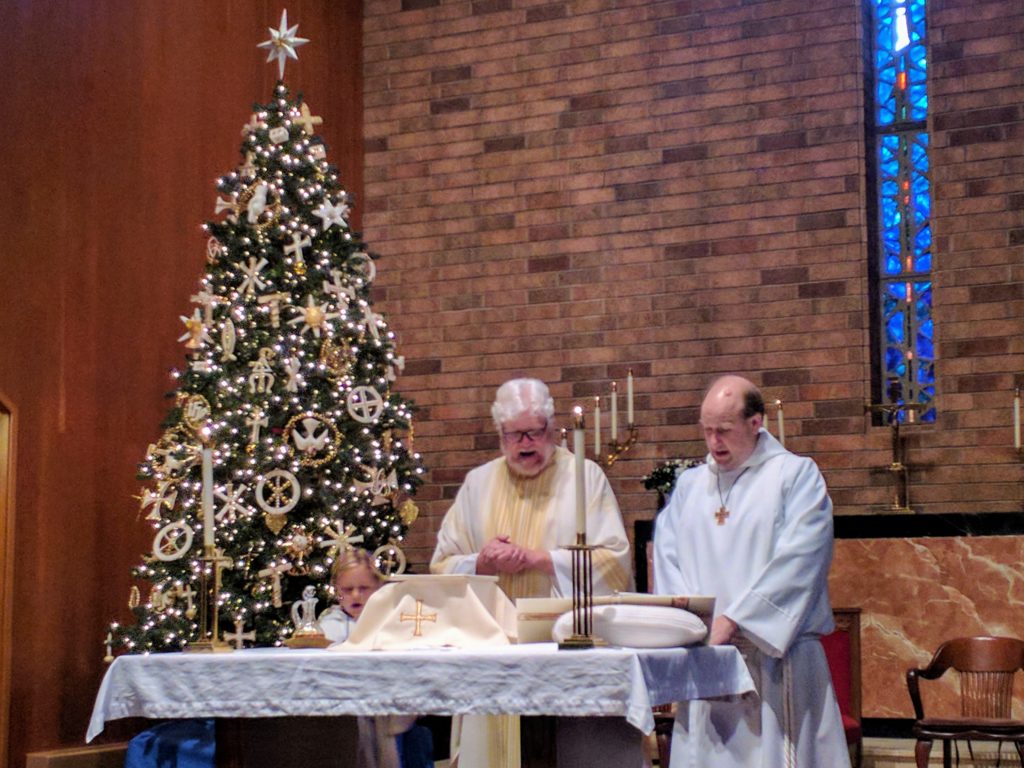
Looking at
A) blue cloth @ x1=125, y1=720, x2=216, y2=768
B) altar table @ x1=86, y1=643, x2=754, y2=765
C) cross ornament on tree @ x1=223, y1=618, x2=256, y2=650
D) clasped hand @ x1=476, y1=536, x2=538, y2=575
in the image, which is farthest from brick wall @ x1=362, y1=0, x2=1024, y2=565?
altar table @ x1=86, y1=643, x2=754, y2=765

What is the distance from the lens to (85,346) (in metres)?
7.58

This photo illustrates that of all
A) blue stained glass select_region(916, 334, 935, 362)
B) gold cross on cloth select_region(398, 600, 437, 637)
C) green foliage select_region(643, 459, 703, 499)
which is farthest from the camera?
blue stained glass select_region(916, 334, 935, 362)

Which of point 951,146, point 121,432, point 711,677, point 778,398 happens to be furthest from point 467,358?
point 711,677

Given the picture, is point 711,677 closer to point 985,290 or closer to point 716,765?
point 716,765

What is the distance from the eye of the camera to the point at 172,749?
6.41 meters

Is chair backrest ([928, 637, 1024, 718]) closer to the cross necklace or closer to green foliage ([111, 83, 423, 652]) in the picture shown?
the cross necklace

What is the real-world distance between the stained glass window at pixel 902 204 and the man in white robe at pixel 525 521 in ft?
13.7

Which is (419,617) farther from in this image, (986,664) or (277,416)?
(986,664)

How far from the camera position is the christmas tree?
693 centimetres

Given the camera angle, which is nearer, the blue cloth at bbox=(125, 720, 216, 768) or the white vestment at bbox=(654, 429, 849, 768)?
the white vestment at bbox=(654, 429, 849, 768)

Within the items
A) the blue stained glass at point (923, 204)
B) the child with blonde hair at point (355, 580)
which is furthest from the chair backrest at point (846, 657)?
the blue stained glass at point (923, 204)

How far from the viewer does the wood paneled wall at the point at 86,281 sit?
708 centimetres

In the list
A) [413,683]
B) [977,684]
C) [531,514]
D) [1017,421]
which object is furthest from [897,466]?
[413,683]

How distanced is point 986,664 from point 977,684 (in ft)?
0.89
